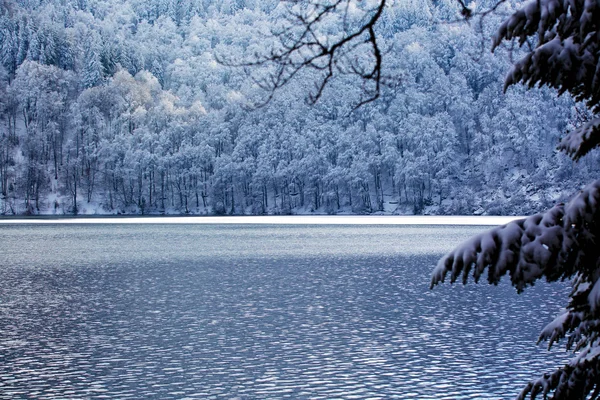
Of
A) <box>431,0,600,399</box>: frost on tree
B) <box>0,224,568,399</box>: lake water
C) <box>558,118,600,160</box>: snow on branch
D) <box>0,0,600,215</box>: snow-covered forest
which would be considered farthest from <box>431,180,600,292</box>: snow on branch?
<box>0,0,600,215</box>: snow-covered forest

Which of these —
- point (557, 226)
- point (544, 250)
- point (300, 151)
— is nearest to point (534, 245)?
point (544, 250)

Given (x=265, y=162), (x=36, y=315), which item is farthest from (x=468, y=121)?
(x=36, y=315)

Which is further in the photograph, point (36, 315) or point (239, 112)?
point (239, 112)

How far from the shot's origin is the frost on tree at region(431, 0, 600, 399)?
4930mm

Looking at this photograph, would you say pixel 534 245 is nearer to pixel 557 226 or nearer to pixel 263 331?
pixel 557 226

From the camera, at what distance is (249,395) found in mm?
14055

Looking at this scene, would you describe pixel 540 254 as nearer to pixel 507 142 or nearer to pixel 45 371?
pixel 45 371

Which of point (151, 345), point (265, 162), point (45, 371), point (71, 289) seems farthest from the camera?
point (265, 162)

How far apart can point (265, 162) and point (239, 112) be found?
12.6 m

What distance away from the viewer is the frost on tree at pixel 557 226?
16.2ft

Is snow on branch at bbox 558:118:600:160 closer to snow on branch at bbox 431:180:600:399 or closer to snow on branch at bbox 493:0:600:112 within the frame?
snow on branch at bbox 493:0:600:112

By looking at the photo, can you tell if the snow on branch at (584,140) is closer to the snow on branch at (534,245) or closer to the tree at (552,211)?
the tree at (552,211)

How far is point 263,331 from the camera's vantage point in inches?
808

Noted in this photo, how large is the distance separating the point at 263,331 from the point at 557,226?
16.1 meters
